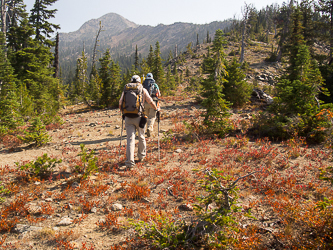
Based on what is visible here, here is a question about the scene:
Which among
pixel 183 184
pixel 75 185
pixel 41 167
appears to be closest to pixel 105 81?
pixel 41 167

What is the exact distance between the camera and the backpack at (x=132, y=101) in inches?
239

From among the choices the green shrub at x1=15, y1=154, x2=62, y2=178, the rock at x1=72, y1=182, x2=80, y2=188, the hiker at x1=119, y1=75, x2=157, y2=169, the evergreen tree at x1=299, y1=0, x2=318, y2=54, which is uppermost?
the evergreen tree at x1=299, y1=0, x2=318, y2=54

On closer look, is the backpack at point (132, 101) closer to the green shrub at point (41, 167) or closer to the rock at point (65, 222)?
the green shrub at point (41, 167)

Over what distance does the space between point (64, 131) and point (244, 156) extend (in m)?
9.87

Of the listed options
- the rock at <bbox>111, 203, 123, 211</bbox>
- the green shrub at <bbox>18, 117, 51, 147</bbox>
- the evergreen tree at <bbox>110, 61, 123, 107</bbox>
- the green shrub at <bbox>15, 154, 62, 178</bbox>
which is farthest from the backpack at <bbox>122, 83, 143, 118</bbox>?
the evergreen tree at <bbox>110, 61, 123, 107</bbox>

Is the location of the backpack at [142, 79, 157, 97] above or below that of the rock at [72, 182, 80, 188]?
above

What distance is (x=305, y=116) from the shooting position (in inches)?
319

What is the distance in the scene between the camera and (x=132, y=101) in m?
6.08

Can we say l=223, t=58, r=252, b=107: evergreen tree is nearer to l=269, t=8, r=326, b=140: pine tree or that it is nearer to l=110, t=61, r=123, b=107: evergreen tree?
l=269, t=8, r=326, b=140: pine tree

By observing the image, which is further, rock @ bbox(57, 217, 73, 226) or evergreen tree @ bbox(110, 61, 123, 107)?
evergreen tree @ bbox(110, 61, 123, 107)

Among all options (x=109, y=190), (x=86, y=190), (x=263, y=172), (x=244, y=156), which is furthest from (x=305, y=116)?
(x=86, y=190)

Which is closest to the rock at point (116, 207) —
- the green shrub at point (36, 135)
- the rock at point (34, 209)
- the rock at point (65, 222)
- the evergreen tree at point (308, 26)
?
the rock at point (65, 222)

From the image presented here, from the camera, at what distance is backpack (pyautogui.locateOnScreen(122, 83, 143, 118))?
6078 mm

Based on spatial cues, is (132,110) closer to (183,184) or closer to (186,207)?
(183,184)
